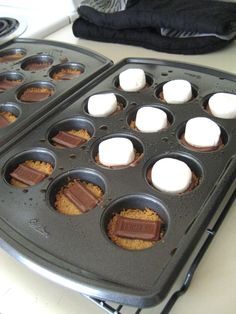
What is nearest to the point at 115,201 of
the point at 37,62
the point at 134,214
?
the point at 134,214

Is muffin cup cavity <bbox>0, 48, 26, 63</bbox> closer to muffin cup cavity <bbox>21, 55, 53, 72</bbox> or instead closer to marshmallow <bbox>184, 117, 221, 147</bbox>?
muffin cup cavity <bbox>21, 55, 53, 72</bbox>

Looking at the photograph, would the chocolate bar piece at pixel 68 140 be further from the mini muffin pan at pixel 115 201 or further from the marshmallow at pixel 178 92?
the marshmallow at pixel 178 92

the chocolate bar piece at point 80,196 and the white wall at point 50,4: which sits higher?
the white wall at point 50,4

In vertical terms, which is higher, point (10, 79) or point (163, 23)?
→ point (163, 23)

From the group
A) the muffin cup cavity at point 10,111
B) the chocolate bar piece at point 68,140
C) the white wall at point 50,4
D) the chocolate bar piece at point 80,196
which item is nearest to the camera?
the chocolate bar piece at point 80,196

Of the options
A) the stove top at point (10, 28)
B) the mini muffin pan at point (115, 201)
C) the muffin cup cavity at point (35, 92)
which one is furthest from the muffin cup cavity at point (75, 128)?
the stove top at point (10, 28)

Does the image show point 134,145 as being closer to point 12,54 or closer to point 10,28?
point 12,54

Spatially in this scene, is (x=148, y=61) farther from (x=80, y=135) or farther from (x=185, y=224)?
(x=185, y=224)

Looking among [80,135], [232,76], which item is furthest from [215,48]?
[80,135]
